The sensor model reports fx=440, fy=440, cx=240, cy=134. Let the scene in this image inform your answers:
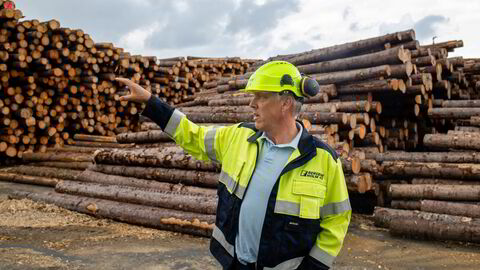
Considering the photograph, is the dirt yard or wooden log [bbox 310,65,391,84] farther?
wooden log [bbox 310,65,391,84]

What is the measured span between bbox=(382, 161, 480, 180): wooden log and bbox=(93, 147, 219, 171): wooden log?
3.58 m

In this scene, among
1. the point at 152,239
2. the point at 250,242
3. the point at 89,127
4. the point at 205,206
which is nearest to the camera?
the point at 250,242

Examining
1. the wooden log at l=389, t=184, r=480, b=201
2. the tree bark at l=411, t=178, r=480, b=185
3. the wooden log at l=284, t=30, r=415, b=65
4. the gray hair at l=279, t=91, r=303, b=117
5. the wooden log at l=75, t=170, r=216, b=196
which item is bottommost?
the wooden log at l=389, t=184, r=480, b=201

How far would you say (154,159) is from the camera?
27.4 feet

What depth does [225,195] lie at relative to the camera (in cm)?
298

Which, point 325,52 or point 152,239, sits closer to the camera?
point 152,239

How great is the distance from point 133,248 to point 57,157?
7.10 m

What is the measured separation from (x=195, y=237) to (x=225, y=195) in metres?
3.77

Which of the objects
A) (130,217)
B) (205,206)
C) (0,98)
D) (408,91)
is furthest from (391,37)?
(0,98)

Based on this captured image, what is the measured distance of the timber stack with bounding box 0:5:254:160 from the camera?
1178 cm

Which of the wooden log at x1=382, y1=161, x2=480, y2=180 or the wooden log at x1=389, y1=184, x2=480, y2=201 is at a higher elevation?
the wooden log at x1=382, y1=161, x2=480, y2=180

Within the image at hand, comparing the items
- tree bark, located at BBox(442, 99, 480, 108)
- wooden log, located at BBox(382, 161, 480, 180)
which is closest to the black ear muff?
wooden log, located at BBox(382, 161, 480, 180)

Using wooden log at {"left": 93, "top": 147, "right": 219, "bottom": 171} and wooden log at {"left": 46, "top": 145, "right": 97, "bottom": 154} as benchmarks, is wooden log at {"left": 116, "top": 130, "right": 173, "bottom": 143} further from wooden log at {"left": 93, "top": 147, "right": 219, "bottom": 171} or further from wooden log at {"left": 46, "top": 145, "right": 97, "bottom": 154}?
wooden log at {"left": 46, "top": 145, "right": 97, "bottom": 154}

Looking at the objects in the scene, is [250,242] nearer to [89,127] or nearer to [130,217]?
[130,217]
